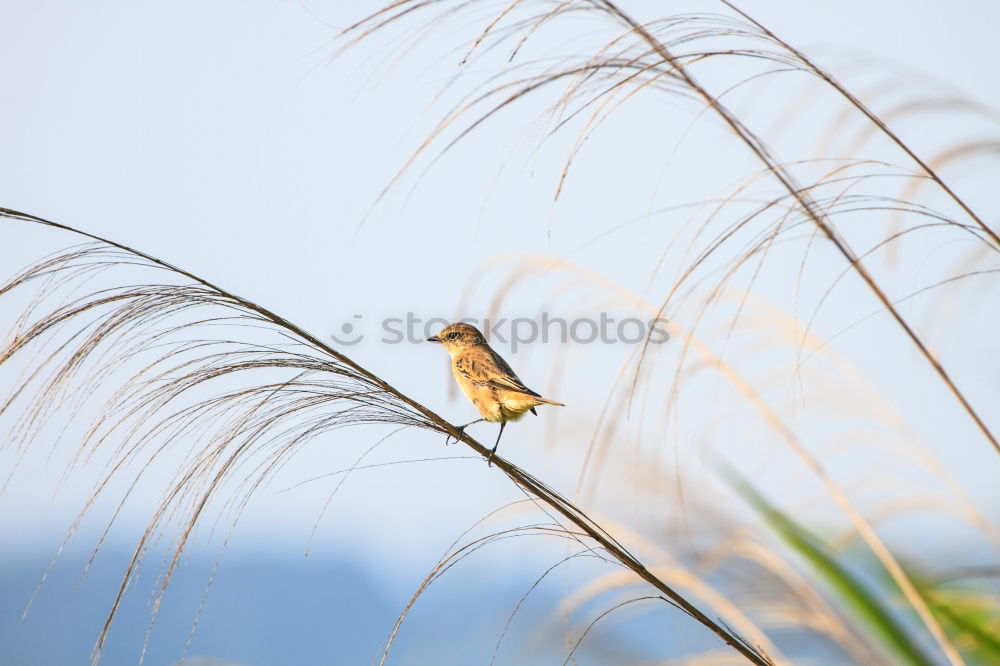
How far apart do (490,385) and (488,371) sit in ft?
0.50

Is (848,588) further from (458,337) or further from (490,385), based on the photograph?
(458,337)

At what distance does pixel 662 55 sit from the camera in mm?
1893

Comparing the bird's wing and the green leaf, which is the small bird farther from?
the green leaf

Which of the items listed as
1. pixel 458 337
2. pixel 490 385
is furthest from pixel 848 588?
pixel 458 337

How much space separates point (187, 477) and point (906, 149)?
181 cm

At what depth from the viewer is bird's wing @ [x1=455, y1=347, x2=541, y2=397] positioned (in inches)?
190

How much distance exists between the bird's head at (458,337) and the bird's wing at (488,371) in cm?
19

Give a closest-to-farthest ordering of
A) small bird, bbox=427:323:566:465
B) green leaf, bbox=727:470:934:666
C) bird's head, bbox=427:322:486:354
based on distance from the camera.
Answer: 1. green leaf, bbox=727:470:934:666
2. small bird, bbox=427:323:566:465
3. bird's head, bbox=427:322:486:354

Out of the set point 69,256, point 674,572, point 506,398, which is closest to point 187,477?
point 69,256

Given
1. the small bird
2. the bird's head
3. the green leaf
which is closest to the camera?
the green leaf

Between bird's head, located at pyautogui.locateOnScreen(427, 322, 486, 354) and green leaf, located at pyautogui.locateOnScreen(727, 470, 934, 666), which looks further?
bird's head, located at pyautogui.locateOnScreen(427, 322, 486, 354)

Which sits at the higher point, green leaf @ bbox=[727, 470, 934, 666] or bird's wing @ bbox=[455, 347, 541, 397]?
bird's wing @ bbox=[455, 347, 541, 397]

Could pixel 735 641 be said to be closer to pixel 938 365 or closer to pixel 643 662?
pixel 938 365

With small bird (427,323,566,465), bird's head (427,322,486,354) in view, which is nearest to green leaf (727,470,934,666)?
small bird (427,323,566,465)
